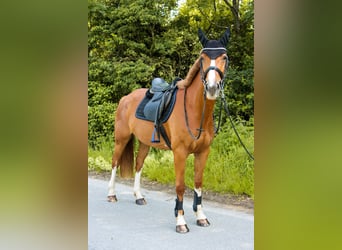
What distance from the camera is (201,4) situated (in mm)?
5191

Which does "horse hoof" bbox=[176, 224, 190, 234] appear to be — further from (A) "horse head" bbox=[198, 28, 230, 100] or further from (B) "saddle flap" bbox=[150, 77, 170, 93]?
(B) "saddle flap" bbox=[150, 77, 170, 93]

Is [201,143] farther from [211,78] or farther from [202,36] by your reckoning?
[202,36]

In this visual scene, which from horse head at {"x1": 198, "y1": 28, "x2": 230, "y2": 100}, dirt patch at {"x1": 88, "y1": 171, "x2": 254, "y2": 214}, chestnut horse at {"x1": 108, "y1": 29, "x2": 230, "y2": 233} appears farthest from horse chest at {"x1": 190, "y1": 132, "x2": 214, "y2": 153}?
dirt patch at {"x1": 88, "y1": 171, "x2": 254, "y2": 214}

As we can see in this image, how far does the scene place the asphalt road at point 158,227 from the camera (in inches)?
94.5

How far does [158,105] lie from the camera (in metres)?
3.30

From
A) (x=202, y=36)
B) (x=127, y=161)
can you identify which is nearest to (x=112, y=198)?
(x=127, y=161)

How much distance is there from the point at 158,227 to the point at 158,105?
111 cm

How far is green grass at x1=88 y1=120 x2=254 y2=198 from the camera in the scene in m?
3.73

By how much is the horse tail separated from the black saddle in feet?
1.69

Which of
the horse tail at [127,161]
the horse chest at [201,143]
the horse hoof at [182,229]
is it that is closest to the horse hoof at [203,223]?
the horse hoof at [182,229]
